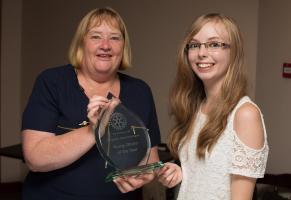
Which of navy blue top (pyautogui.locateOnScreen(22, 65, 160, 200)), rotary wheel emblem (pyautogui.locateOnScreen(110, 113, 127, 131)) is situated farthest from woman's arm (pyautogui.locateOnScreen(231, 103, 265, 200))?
navy blue top (pyautogui.locateOnScreen(22, 65, 160, 200))

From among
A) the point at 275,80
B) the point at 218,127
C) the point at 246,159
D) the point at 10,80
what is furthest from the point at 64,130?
the point at 10,80

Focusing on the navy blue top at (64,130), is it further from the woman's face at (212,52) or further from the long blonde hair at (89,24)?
the woman's face at (212,52)

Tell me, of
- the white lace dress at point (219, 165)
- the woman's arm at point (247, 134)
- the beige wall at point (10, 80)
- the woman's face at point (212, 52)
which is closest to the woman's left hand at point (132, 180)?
the white lace dress at point (219, 165)

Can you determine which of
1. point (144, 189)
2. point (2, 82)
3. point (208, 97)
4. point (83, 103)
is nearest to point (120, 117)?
point (83, 103)

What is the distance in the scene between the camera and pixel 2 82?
4438 mm

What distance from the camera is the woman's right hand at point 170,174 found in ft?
4.86

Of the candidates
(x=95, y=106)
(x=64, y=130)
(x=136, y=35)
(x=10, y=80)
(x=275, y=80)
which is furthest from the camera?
(x=10, y=80)

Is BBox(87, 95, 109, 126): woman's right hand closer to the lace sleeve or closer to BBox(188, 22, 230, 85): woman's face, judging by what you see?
BBox(188, 22, 230, 85): woman's face

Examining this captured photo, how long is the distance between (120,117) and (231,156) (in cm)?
42

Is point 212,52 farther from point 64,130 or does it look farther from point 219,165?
point 64,130

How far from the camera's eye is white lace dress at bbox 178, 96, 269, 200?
1.27 m

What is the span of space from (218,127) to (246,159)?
152mm

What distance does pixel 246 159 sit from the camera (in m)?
1.26

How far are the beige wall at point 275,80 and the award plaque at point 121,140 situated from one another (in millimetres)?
1848
